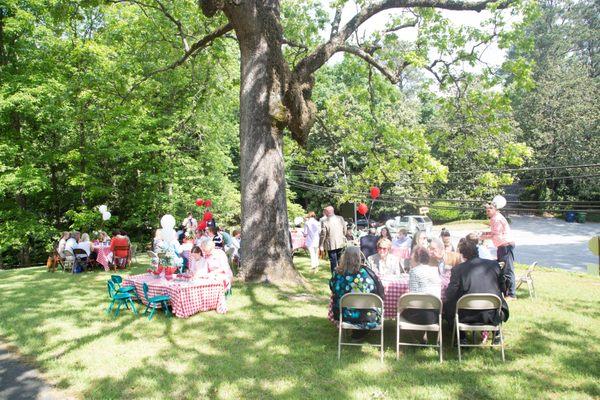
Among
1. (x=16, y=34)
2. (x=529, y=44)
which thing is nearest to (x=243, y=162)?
(x=529, y=44)

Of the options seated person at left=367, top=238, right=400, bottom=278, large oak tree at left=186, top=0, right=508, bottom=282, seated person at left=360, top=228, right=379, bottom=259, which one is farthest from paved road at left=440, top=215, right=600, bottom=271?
large oak tree at left=186, top=0, right=508, bottom=282

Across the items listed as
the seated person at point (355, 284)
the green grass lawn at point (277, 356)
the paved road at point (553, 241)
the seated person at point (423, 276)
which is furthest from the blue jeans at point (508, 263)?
the paved road at point (553, 241)

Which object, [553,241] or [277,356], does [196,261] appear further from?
[553,241]

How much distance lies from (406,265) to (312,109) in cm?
394

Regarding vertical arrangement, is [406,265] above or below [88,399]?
above

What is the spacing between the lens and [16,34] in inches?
798

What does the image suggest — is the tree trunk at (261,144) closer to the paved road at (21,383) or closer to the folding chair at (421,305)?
the folding chair at (421,305)

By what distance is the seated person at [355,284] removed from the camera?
18.2 feet

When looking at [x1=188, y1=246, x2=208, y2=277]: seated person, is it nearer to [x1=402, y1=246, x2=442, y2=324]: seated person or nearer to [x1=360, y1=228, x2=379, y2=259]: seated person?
[x1=402, y1=246, x2=442, y2=324]: seated person

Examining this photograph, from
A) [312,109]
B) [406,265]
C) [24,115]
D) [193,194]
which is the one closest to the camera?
[406,265]

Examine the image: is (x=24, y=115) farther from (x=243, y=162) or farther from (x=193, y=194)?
(x=243, y=162)

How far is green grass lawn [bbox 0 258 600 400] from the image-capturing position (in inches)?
177

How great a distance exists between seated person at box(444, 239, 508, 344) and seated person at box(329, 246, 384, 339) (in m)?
0.90

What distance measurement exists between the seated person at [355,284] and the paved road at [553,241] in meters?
12.7
